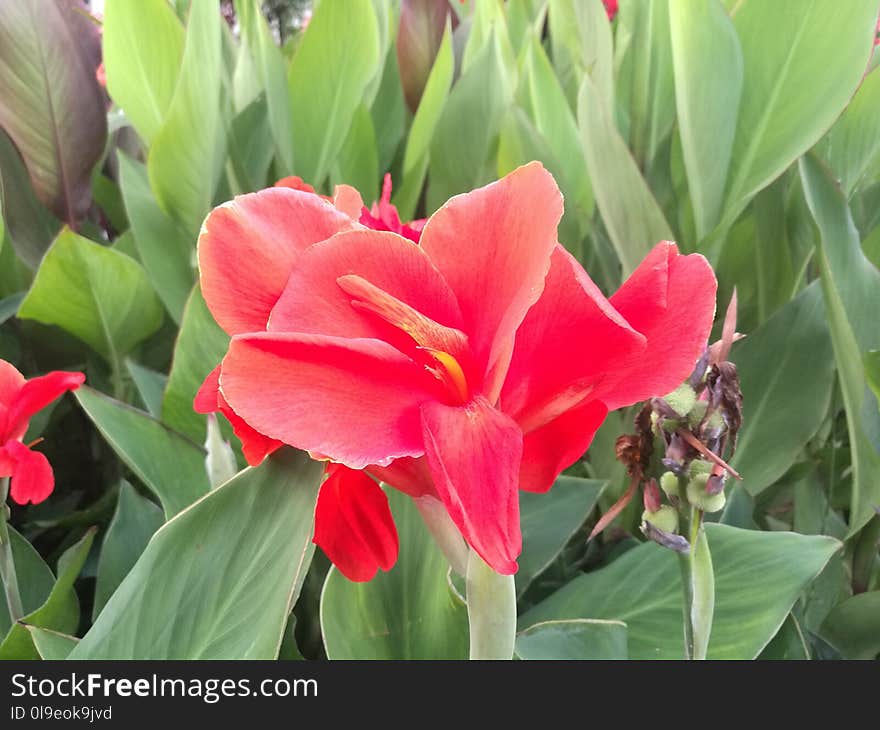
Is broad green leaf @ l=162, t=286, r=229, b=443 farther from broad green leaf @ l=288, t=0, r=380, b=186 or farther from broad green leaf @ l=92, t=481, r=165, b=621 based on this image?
broad green leaf @ l=288, t=0, r=380, b=186

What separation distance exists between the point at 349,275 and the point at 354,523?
0.11 m

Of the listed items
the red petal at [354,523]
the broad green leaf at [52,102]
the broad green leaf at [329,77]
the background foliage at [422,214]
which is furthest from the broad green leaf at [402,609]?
the broad green leaf at [52,102]

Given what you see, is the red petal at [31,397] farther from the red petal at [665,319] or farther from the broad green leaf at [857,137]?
the broad green leaf at [857,137]

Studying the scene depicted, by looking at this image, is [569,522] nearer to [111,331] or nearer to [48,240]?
[111,331]

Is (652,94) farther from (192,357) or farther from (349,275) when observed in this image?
(349,275)

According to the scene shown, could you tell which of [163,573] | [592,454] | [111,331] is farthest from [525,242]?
[111,331]

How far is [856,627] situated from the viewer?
0.62m

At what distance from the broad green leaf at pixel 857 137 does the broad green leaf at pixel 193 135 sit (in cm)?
52

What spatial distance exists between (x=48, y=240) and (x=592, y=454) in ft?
2.06

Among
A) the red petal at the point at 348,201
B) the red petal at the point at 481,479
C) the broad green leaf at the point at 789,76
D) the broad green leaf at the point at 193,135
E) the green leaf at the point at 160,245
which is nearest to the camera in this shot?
the red petal at the point at 481,479

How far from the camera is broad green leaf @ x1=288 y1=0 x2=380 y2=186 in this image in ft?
2.57

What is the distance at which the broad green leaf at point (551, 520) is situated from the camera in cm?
61

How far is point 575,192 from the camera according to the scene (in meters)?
0.79

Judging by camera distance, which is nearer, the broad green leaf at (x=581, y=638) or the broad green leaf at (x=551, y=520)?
the broad green leaf at (x=581, y=638)
